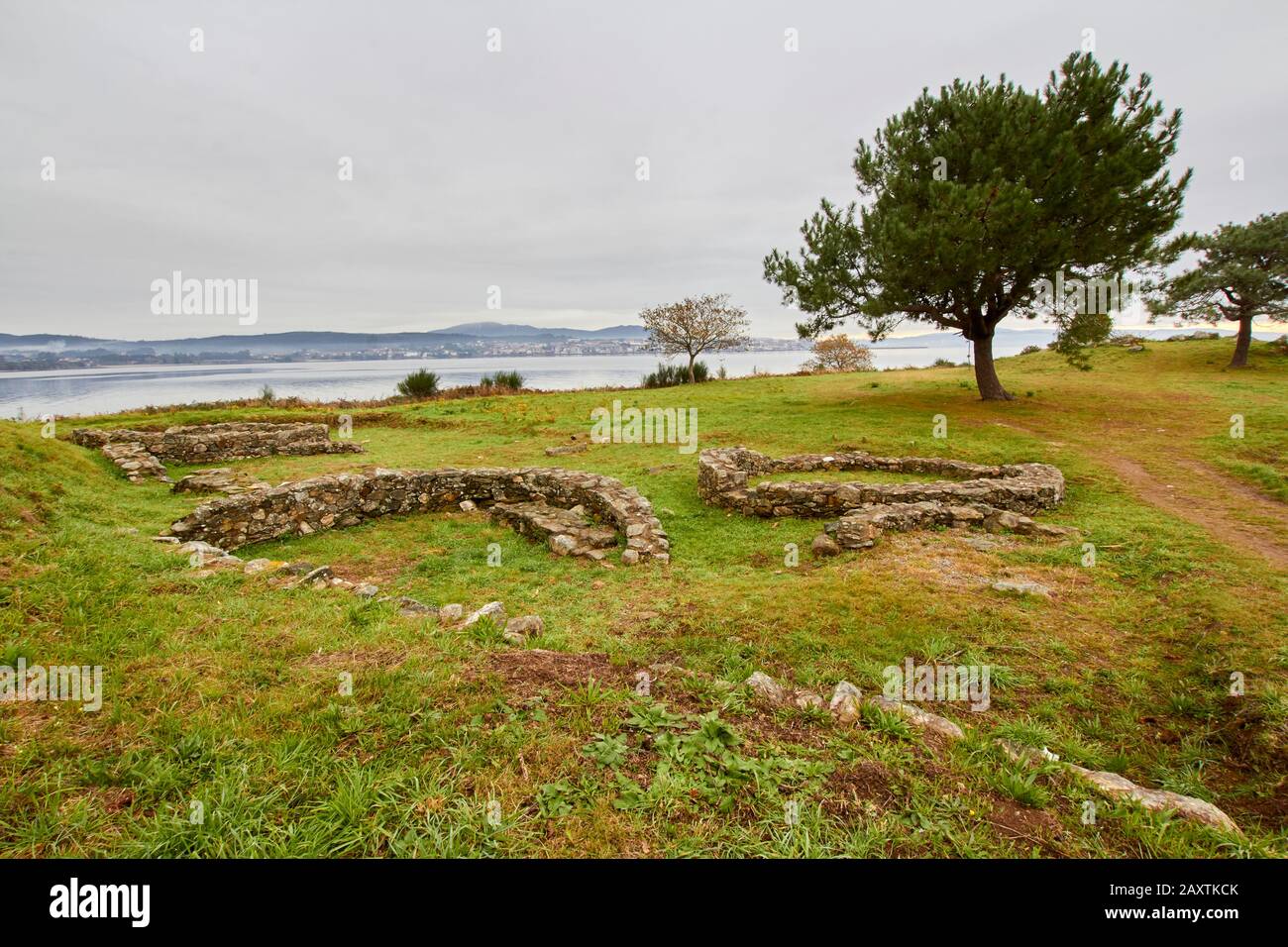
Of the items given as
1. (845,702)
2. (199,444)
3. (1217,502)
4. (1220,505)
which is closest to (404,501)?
(199,444)

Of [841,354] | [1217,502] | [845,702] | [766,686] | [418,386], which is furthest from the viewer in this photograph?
[841,354]

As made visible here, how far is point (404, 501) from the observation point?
10789 mm

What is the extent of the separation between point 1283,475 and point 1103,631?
31.5 feet

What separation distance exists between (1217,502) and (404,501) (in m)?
15.4

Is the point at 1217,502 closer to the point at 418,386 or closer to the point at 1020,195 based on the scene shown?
the point at 1020,195

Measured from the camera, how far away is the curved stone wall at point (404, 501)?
8.52m

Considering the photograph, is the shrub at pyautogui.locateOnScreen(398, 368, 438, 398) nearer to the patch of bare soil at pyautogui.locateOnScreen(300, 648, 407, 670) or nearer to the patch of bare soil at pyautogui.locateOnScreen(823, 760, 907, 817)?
the patch of bare soil at pyautogui.locateOnScreen(300, 648, 407, 670)

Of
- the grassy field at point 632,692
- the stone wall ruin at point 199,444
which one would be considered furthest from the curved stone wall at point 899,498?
the stone wall ruin at point 199,444

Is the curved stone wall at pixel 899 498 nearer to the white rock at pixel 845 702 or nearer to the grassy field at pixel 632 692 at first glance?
the grassy field at pixel 632 692

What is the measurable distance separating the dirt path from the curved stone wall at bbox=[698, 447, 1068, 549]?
171 cm

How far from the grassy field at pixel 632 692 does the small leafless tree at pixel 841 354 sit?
4521 centimetres
